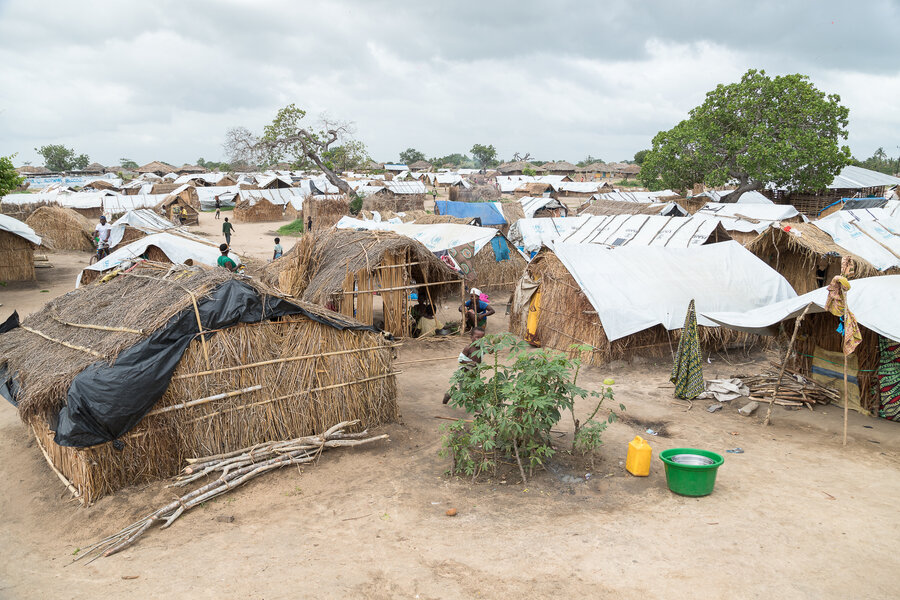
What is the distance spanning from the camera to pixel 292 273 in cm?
1335

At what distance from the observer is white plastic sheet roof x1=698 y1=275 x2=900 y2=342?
773 centimetres

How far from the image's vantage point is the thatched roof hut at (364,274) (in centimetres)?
1211

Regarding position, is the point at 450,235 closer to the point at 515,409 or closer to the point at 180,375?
the point at 515,409

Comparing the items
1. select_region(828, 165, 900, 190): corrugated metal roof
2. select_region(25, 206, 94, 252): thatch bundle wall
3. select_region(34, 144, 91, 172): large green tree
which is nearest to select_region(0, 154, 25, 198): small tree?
select_region(25, 206, 94, 252): thatch bundle wall

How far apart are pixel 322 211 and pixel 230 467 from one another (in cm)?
2546

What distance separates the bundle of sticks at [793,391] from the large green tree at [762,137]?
64.9 ft

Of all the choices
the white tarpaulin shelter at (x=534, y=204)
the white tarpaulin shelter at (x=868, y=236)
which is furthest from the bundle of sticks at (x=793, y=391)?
the white tarpaulin shelter at (x=534, y=204)

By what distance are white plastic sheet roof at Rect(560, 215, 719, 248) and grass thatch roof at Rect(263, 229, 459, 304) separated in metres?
6.15

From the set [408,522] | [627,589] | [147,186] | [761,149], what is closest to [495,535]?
[408,522]

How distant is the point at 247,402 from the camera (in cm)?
709

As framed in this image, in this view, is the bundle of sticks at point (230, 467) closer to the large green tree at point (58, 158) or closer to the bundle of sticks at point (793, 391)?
the bundle of sticks at point (793, 391)

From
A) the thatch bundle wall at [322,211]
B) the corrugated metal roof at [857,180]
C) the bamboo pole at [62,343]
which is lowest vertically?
the bamboo pole at [62,343]

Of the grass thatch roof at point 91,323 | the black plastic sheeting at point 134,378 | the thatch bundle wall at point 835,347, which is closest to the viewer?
the black plastic sheeting at point 134,378

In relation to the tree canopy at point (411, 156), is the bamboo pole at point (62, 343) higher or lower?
lower
